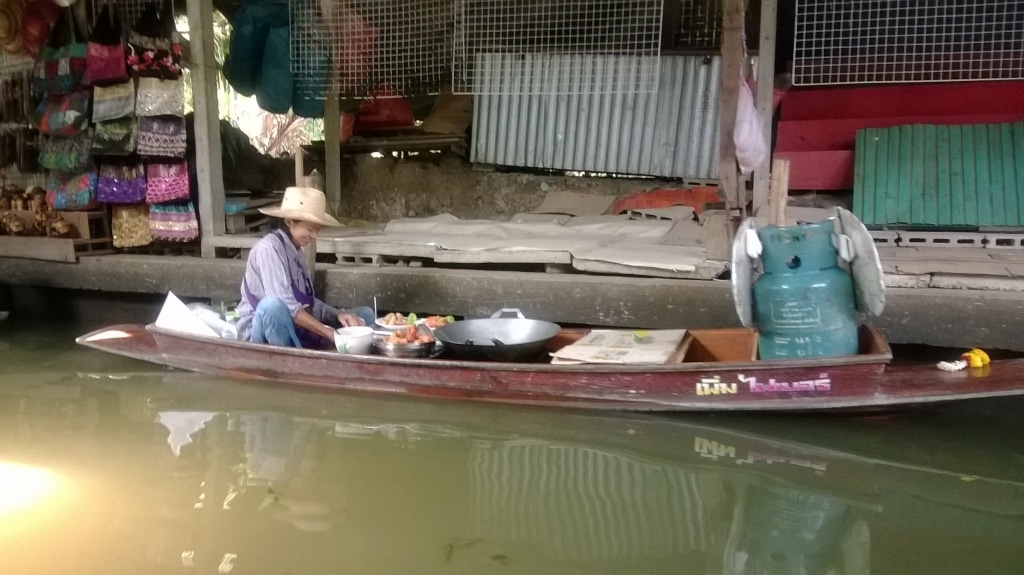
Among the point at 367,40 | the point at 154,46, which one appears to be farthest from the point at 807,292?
the point at 154,46

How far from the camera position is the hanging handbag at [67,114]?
19.6 ft

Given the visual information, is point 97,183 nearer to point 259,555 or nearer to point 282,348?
point 282,348

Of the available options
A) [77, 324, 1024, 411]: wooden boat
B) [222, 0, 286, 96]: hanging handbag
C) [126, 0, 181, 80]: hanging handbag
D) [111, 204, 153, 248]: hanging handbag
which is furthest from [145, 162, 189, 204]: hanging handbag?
[77, 324, 1024, 411]: wooden boat

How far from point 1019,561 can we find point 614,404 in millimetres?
1818

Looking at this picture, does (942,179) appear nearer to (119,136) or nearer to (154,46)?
(154,46)

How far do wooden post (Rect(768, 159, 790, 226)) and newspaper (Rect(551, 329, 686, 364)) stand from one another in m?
0.80

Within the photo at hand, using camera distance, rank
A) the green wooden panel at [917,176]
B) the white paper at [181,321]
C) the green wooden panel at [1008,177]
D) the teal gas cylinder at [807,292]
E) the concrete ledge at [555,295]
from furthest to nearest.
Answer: the green wooden panel at [917,176], the green wooden panel at [1008,177], the white paper at [181,321], the concrete ledge at [555,295], the teal gas cylinder at [807,292]

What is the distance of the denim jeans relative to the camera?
435 centimetres

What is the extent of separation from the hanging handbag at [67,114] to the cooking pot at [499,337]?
3.73 meters

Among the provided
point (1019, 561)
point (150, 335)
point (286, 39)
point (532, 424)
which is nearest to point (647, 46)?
point (286, 39)

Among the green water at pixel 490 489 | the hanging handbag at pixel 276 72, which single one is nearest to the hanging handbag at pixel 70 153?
the hanging handbag at pixel 276 72

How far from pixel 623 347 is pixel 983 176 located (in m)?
2.99

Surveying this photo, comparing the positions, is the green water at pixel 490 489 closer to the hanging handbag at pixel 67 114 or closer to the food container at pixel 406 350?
the food container at pixel 406 350

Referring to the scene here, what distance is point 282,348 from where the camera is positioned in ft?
14.1
